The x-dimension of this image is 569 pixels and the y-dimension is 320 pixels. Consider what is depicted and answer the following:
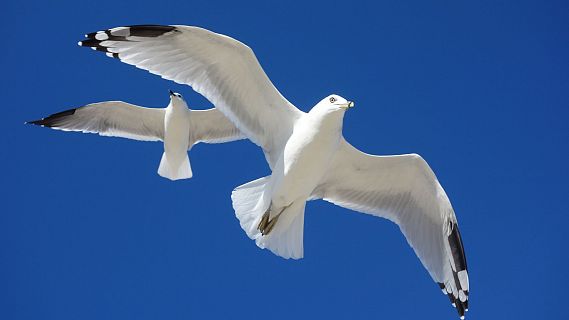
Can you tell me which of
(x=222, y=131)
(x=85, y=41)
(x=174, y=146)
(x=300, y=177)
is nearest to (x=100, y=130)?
(x=174, y=146)

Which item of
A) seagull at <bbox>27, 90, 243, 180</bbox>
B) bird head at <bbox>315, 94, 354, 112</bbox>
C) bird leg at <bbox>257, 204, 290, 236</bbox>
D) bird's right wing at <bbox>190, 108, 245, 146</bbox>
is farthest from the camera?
bird's right wing at <bbox>190, 108, 245, 146</bbox>

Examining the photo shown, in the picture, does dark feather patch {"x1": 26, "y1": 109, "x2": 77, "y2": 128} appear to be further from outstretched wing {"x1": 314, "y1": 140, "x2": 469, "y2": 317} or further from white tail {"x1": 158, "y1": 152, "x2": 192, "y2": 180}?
outstretched wing {"x1": 314, "y1": 140, "x2": 469, "y2": 317}

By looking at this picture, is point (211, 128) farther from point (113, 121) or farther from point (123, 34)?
point (123, 34)

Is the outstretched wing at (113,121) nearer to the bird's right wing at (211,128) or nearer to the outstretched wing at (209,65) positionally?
the bird's right wing at (211,128)

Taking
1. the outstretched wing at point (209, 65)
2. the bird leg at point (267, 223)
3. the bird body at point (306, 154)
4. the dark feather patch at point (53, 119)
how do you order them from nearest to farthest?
1. the bird body at point (306, 154)
2. the outstretched wing at point (209, 65)
3. the bird leg at point (267, 223)
4. the dark feather patch at point (53, 119)

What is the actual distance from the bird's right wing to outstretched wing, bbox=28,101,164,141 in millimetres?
470

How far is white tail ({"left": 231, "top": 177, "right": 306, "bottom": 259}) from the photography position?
5.90 metres

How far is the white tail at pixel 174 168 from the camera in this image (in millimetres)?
8953

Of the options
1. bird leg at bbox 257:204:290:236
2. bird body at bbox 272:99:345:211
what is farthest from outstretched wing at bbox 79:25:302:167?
bird leg at bbox 257:204:290:236

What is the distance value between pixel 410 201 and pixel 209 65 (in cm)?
213

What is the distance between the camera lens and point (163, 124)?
9406 mm

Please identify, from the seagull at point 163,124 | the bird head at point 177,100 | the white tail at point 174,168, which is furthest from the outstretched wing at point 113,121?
the white tail at point 174,168

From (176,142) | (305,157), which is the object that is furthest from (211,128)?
(305,157)

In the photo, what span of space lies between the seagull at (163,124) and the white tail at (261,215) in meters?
3.13
